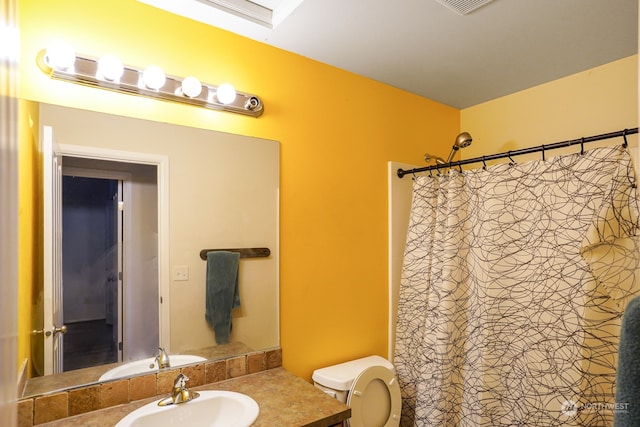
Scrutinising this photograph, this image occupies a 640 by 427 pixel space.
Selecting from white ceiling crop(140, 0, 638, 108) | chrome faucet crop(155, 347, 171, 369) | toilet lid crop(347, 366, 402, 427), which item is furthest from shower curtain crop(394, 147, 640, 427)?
chrome faucet crop(155, 347, 171, 369)

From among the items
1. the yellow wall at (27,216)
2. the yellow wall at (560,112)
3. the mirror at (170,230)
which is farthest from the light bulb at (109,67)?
the yellow wall at (560,112)

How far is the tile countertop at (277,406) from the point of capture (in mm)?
1286

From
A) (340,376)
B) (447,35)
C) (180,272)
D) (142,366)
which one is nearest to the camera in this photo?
(142,366)

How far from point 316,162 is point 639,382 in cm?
168

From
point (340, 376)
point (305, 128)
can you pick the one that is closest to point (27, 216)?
point (305, 128)

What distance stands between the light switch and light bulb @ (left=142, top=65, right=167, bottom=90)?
76cm

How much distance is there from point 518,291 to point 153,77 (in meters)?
1.92

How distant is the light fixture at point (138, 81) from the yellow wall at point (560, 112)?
1732 mm

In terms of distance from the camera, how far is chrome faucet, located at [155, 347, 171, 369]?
1.51m

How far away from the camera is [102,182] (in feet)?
4.72

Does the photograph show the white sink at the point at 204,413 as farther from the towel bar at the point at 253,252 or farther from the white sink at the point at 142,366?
the towel bar at the point at 253,252

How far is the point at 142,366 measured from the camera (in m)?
1.49

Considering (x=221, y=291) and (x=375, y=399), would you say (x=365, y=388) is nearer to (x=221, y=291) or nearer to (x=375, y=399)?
(x=375, y=399)

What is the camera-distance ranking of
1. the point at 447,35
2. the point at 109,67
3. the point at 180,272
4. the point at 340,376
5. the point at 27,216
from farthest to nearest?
the point at 340,376 < the point at 447,35 < the point at 180,272 < the point at 109,67 < the point at 27,216
